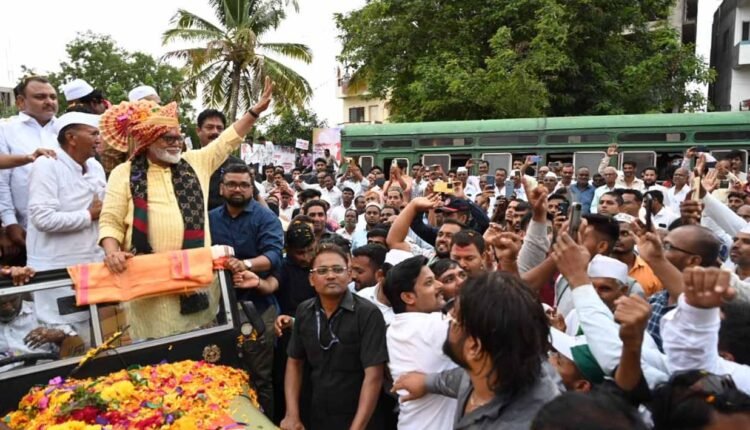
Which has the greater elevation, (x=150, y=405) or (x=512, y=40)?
(x=512, y=40)

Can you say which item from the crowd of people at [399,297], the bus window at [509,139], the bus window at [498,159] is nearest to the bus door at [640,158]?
the bus window at [509,139]

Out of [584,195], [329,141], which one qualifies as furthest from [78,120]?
[329,141]

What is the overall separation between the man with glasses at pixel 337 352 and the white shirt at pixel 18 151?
242cm

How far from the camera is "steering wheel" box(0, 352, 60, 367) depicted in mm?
3090

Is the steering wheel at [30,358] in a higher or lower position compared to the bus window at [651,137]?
lower

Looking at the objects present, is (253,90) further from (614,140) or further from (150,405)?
(150,405)

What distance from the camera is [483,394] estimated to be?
2.25 meters

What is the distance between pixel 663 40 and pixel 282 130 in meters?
16.7

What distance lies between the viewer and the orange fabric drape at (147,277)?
3318 millimetres

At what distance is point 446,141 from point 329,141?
12.2 ft

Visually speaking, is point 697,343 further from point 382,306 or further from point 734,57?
point 734,57

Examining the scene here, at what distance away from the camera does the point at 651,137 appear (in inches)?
615

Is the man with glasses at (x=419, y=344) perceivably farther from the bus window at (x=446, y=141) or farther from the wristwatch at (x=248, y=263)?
the bus window at (x=446, y=141)

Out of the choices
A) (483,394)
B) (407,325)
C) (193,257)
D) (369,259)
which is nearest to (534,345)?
(483,394)
